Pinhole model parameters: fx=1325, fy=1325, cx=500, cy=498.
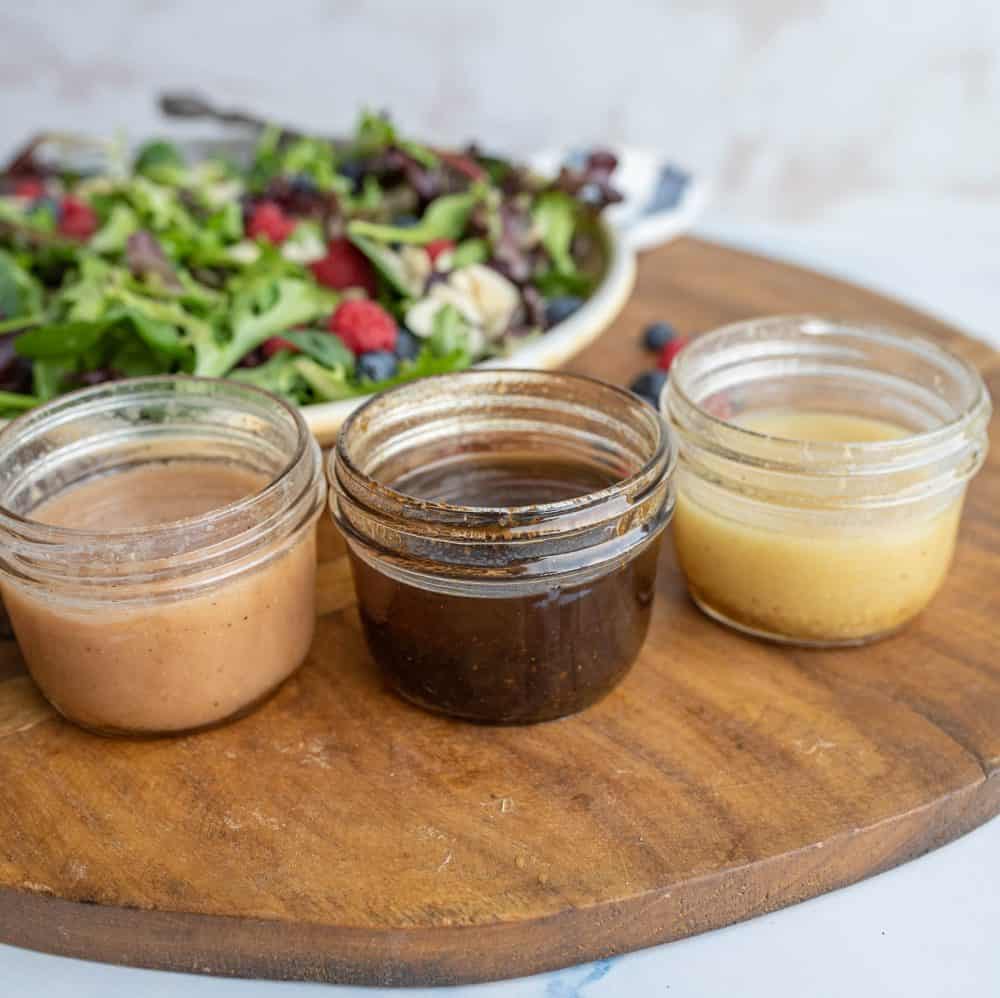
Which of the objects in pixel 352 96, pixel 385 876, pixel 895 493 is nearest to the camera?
pixel 385 876

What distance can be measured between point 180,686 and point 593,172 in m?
1.87

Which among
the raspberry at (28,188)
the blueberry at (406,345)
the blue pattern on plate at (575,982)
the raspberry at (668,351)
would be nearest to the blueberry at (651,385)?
the raspberry at (668,351)

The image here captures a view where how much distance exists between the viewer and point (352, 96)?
5.59m

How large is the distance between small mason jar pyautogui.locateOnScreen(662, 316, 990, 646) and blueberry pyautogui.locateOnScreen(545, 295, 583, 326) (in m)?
0.59

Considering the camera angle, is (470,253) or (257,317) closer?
(257,317)

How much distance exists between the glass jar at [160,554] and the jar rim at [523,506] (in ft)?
Answer: 0.27

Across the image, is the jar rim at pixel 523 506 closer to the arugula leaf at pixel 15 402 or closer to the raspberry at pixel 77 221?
the arugula leaf at pixel 15 402

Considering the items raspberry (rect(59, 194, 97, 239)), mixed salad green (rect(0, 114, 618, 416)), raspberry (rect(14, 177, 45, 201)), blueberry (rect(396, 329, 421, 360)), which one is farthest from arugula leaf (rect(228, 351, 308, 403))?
raspberry (rect(14, 177, 45, 201))

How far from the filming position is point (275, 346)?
8.29 ft

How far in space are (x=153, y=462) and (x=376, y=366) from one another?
539 millimetres

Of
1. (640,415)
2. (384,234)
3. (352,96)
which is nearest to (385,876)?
(640,415)

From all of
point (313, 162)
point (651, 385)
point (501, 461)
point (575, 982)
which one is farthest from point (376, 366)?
point (575, 982)

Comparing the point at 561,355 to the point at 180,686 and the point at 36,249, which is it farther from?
the point at 36,249

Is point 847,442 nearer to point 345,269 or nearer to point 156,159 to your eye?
point 345,269
